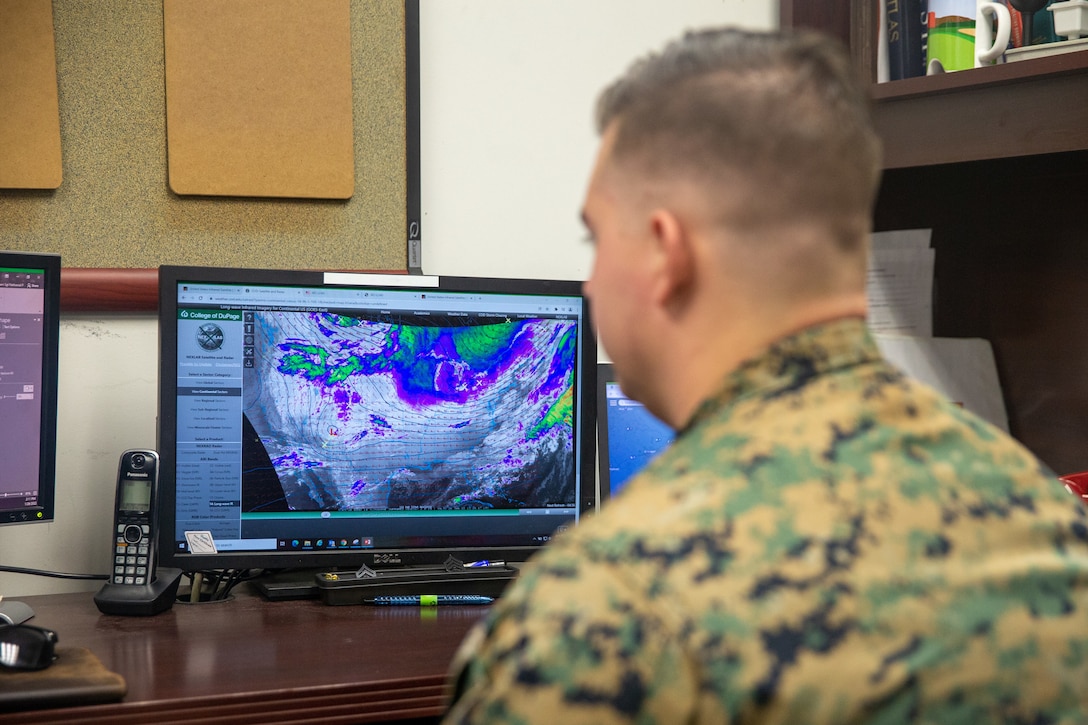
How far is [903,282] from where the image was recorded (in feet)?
5.53

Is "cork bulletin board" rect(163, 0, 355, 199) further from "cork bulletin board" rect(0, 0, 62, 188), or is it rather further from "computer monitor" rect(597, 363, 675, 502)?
"computer monitor" rect(597, 363, 675, 502)

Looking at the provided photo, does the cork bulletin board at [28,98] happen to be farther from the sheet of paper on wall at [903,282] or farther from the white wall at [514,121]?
the sheet of paper on wall at [903,282]

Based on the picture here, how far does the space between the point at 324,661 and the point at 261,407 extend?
1.19 feet

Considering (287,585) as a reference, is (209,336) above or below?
above

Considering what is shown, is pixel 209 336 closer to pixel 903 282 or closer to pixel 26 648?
pixel 26 648

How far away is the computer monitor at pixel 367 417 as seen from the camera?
1273 millimetres

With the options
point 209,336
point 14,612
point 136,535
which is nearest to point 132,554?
point 136,535

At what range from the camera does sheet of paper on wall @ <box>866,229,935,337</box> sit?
167 cm

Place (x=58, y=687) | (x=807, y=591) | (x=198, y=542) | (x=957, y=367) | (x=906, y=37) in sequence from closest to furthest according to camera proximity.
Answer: (x=807, y=591) → (x=58, y=687) → (x=198, y=542) → (x=906, y=37) → (x=957, y=367)

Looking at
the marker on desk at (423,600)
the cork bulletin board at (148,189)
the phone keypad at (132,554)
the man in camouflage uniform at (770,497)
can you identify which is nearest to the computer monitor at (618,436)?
the marker on desk at (423,600)

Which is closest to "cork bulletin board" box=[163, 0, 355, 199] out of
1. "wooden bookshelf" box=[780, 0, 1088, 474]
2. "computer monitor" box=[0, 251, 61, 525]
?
"computer monitor" box=[0, 251, 61, 525]

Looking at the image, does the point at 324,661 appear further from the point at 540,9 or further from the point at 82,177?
the point at 540,9

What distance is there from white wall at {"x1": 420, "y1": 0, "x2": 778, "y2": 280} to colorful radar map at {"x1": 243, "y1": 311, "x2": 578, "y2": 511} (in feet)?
0.74

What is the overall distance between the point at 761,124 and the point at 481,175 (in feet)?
3.30
